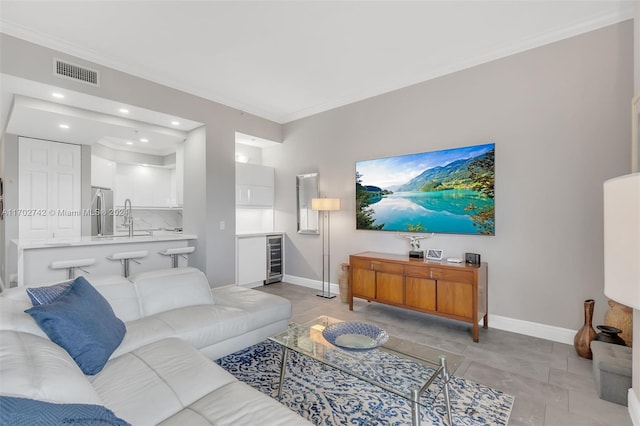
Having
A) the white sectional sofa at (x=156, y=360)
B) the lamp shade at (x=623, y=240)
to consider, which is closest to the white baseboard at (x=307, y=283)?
the white sectional sofa at (x=156, y=360)

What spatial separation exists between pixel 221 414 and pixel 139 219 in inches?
267

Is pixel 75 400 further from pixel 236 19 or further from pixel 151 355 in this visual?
pixel 236 19

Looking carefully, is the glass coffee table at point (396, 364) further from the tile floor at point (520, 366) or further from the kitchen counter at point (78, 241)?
the kitchen counter at point (78, 241)

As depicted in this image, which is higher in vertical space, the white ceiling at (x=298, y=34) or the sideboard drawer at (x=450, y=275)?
the white ceiling at (x=298, y=34)

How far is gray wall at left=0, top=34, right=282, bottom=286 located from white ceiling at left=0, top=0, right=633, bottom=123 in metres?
0.22

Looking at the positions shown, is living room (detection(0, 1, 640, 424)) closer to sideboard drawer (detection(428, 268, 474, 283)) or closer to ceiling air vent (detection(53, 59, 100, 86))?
ceiling air vent (detection(53, 59, 100, 86))

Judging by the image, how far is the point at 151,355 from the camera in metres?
1.82

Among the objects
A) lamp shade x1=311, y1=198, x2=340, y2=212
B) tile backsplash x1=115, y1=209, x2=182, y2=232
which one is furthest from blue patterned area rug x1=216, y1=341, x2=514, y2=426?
tile backsplash x1=115, y1=209, x2=182, y2=232

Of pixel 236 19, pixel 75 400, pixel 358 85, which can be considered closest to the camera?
pixel 75 400

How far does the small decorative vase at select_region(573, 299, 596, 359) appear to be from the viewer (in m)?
2.64

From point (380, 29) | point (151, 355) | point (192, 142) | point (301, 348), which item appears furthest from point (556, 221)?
point (192, 142)

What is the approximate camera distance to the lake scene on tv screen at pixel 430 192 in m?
3.39

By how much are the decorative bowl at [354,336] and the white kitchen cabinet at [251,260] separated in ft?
9.68

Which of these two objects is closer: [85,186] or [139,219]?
[85,186]
